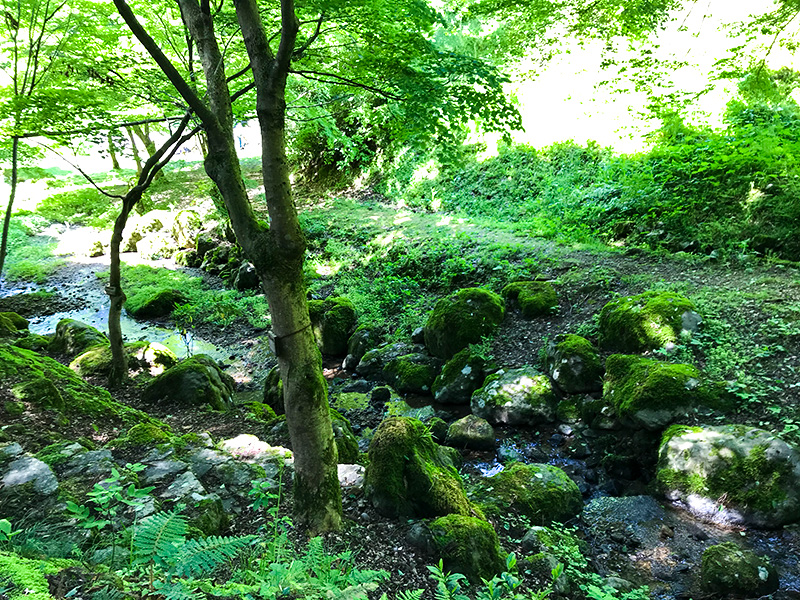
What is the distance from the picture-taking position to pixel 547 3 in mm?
6691

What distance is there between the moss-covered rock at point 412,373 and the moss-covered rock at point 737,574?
445 cm

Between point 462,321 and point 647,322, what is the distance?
2.92 meters

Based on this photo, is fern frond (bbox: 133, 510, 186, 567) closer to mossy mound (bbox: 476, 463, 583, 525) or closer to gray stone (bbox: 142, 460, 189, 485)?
gray stone (bbox: 142, 460, 189, 485)

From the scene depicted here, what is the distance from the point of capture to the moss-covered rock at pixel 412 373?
Result: 298 inches

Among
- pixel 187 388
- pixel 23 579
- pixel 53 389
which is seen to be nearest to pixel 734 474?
pixel 23 579

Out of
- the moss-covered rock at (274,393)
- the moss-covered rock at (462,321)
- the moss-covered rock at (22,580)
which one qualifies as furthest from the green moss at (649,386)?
the moss-covered rock at (22,580)

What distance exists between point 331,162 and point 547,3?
520 inches

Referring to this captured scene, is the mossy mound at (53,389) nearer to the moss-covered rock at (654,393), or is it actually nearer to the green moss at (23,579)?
the green moss at (23,579)

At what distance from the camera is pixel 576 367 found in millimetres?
6254

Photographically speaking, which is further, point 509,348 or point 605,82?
point 605,82

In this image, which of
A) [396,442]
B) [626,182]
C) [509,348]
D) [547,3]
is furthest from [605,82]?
[396,442]

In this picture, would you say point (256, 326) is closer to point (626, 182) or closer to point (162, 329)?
point (162, 329)

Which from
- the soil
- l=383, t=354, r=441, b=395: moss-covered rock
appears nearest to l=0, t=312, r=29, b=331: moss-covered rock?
the soil

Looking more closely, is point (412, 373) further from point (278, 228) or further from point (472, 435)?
point (278, 228)
